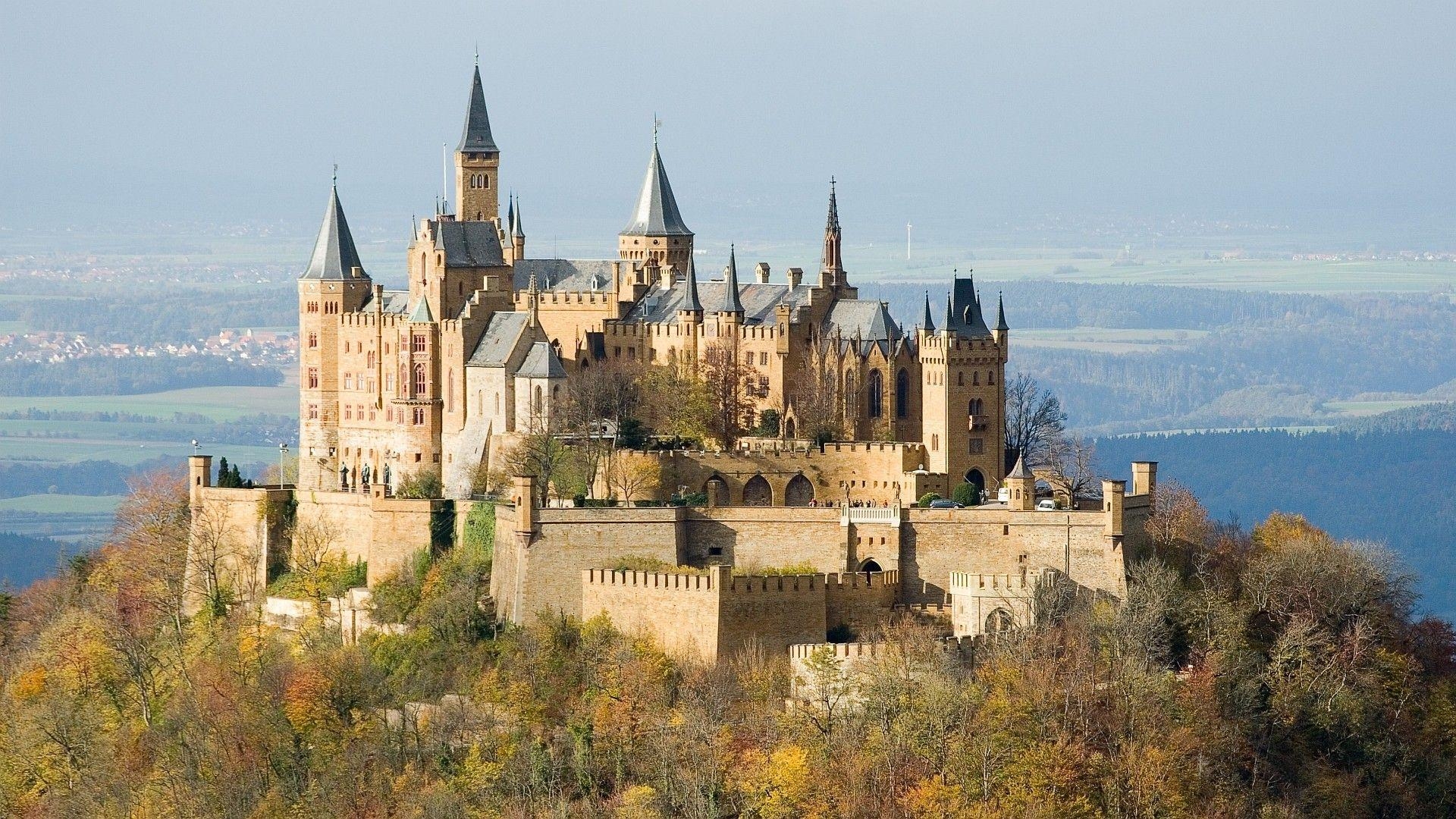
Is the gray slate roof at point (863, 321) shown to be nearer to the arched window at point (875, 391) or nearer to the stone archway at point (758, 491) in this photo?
the arched window at point (875, 391)

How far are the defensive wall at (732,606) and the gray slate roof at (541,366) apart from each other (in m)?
10.3

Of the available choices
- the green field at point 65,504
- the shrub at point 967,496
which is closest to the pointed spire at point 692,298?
the shrub at point 967,496

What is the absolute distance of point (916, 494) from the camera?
71250 mm

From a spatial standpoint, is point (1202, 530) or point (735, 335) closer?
point (1202, 530)

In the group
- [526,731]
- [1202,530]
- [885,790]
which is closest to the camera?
[885,790]

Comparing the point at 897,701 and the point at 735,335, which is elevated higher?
the point at 735,335

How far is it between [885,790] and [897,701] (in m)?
2.31

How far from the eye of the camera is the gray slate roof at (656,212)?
285 feet

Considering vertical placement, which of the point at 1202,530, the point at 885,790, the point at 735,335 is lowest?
the point at 885,790

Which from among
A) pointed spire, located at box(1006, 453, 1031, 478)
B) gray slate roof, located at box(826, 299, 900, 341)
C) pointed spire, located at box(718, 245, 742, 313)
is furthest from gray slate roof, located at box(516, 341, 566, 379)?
pointed spire, located at box(1006, 453, 1031, 478)

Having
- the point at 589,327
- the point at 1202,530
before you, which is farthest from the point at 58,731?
the point at 1202,530

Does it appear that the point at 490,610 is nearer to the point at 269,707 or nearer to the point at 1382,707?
the point at 269,707

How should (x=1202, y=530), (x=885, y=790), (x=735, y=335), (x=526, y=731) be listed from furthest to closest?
(x=735, y=335)
(x=1202, y=530)
(x=526, y=731)
(x=885, y=790)

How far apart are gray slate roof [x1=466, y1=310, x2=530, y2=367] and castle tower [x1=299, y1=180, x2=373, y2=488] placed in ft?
21.4
